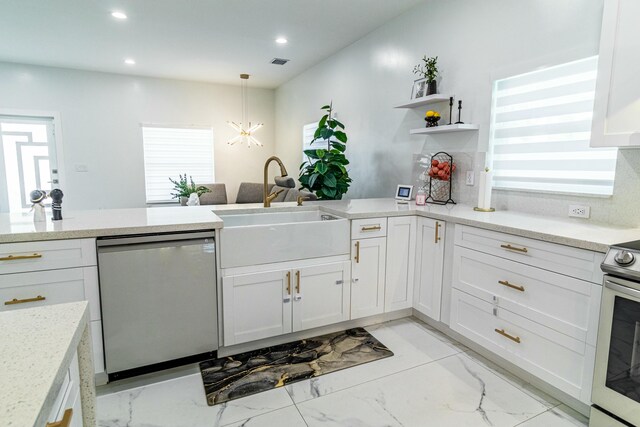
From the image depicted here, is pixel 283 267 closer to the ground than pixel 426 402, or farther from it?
farther from it

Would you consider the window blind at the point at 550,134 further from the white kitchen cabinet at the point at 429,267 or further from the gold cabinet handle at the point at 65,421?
the gold cabinet handle at the point at 65,421

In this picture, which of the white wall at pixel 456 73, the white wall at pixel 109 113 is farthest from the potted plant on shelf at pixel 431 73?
the white wall at pixel 109 113

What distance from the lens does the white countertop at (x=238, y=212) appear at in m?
1.74

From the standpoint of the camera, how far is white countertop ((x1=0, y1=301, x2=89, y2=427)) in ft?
1.75

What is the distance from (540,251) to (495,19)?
6.05 ft

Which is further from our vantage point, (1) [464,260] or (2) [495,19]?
(2) [495,19]

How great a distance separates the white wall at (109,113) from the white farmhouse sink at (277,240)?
4.52 m

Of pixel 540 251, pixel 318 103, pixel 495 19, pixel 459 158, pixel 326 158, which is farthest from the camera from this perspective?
pixel 318 103

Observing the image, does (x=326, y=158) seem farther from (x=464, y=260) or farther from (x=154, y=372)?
(x=154, y=372)

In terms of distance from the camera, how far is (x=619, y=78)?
170 cm

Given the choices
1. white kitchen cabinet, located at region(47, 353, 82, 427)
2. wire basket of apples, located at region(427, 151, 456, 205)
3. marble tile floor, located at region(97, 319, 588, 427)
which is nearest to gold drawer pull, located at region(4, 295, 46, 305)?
marble tile floor, located at region(97, 319, 588, 427)

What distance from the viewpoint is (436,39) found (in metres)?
3.20

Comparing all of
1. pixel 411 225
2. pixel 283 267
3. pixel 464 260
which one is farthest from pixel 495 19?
pixel 283 267

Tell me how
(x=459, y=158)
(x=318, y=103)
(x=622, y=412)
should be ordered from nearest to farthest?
1. (x=622, y=412)
2. (x=459, y=158)
3. (x=318, y=103)
